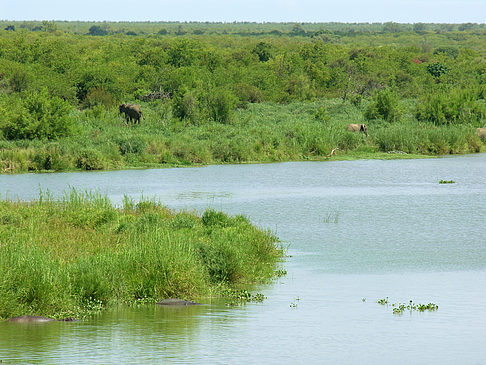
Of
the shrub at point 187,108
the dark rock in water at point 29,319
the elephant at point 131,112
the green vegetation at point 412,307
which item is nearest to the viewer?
the dark rock in water at point 29,319

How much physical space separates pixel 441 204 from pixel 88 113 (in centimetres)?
2365

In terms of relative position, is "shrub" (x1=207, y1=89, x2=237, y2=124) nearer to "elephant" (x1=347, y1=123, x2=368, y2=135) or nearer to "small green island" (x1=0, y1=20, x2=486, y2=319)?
"small green island" (x1=0, y1=20, x2=486, y2=319)

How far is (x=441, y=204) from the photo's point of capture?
2777 centimetres

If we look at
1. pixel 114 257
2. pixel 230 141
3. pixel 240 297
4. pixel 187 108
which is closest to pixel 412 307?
pixel 240 297

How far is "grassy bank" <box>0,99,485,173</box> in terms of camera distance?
37.3 meters

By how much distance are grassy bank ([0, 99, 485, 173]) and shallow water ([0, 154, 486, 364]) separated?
5.20 m

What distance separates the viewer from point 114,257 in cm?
1422

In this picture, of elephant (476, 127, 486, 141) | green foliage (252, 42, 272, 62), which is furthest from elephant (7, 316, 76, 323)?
green foliage (252, 42, 272, 62)

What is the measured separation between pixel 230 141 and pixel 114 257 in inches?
1138

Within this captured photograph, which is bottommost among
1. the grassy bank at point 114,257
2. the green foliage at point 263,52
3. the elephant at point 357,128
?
the grassy bank at point 114,257

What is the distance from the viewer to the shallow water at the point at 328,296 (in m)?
11.4

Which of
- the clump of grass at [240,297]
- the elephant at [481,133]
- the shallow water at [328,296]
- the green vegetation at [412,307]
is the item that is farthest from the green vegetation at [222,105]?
the green vegetation at [412,307]

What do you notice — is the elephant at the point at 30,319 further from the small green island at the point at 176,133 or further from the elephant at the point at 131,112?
the elephant at the point at 131,112

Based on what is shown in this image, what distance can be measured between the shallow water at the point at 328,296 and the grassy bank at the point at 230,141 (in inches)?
205
